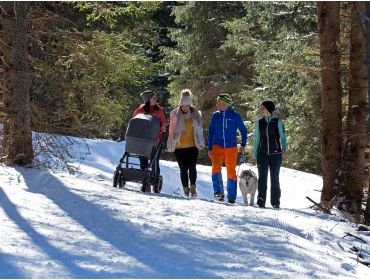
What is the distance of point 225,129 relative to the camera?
9133 mm

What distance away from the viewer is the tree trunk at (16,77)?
8.55 meters

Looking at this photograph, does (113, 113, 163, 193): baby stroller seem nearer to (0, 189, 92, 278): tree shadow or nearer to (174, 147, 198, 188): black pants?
(174, 147, 198, 188): black pants

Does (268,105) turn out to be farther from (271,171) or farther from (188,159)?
(188,159)

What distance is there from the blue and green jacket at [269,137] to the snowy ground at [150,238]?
1.48 metres

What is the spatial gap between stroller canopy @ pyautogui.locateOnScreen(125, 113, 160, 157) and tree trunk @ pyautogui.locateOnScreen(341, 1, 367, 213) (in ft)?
11.1

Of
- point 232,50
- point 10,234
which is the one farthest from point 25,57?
point 232,50

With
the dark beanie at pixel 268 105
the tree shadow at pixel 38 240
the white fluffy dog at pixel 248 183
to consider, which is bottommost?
the tree shadow at pixel 38 240

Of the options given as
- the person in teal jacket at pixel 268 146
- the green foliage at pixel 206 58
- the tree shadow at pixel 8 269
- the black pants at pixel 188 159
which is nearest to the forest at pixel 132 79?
the person in teal jacket at pixel 268 146

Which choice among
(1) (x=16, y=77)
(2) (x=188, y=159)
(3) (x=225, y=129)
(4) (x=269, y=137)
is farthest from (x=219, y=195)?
(1) (x=16, y=77)

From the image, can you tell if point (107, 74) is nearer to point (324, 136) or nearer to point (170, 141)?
point (170, 141)

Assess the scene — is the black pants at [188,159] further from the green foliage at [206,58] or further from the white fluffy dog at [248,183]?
the green foliage at [206,58]

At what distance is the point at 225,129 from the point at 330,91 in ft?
6.87

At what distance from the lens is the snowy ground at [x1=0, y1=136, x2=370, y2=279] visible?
4363 millimetres

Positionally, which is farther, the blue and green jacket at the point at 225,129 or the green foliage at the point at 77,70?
the green foliage at the point at 77,70
